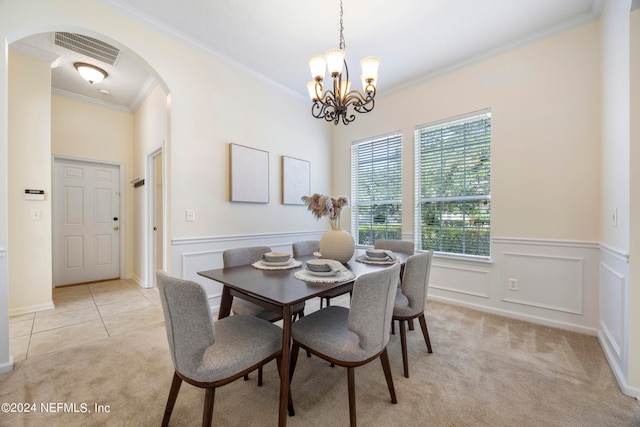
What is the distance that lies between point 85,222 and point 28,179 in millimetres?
1416

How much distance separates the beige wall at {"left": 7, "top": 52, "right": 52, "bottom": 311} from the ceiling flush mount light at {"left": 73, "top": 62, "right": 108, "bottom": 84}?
294 millimetres

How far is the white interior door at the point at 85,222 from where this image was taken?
3.93 metres

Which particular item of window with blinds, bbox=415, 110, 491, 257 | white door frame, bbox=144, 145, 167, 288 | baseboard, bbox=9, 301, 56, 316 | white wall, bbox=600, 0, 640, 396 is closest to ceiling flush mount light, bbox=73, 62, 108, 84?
white door frame, bbox=144, 145, 167, 288

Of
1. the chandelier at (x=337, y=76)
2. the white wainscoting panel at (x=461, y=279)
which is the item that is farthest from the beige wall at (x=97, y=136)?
the white wainscoting panel at (x=461, y=279)

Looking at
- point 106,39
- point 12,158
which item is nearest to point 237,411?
point 106,39

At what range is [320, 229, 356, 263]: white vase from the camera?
2.00 m

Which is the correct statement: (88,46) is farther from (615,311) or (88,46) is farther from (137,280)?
(615,311)

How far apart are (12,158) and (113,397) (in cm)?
290

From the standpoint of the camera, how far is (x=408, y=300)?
1886 mm

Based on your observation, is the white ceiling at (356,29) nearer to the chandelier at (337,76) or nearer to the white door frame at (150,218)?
the chandelier at (337,76)

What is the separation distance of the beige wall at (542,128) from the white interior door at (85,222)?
5.20 meters

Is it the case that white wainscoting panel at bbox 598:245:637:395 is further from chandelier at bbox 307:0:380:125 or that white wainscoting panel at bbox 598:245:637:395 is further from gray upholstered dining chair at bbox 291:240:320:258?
gray upholstered dining chair at bbox 291:240:320:258

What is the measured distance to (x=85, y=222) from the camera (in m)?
4.12

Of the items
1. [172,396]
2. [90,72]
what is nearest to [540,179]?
[172,396]
